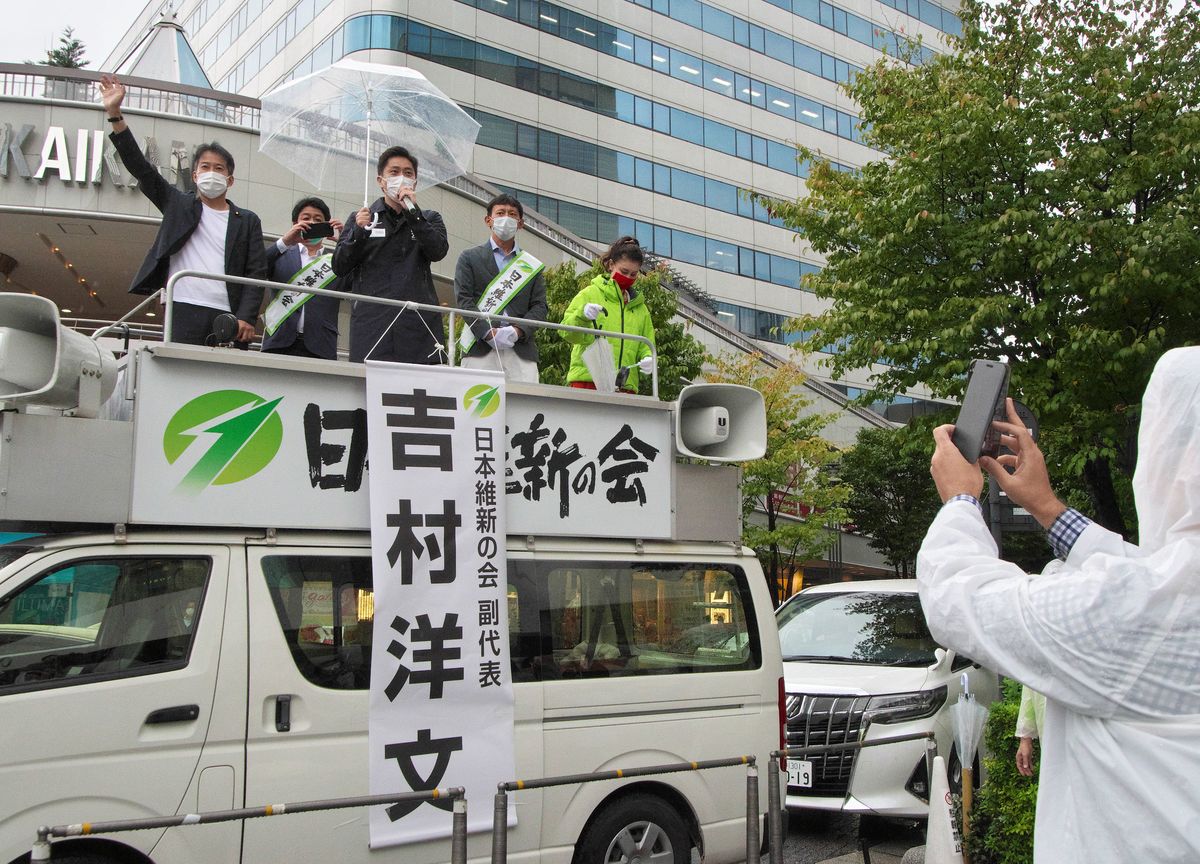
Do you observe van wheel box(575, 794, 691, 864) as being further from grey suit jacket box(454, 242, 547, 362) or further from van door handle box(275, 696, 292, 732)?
grey suit jacket box(454, 242, 547, 362)

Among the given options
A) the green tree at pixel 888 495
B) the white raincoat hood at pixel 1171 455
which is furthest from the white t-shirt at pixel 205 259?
the green tree at pixel 888 495

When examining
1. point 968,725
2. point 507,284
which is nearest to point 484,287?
point 507,284

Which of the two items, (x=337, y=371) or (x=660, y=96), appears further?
(x=660, y=96)

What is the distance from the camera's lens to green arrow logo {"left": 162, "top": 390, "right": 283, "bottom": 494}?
4223 millimetres

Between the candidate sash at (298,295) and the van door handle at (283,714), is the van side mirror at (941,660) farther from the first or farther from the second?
the candidate sash at (298,295)

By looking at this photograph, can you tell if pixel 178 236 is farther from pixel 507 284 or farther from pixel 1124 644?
pixel 1124 644

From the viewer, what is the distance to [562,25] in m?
34.1

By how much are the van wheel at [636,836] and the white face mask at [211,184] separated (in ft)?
13.3

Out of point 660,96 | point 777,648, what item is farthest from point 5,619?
point 660,96

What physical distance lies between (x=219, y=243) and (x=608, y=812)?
384cm

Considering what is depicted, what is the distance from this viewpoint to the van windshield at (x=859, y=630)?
7.89m

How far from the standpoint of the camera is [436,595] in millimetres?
4723

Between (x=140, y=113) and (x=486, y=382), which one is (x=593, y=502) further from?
(x=140, y=113)

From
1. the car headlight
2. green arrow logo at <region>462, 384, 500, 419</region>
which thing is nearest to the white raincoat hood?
green arrow logo at <region>462, 384, 500, 419</region>
